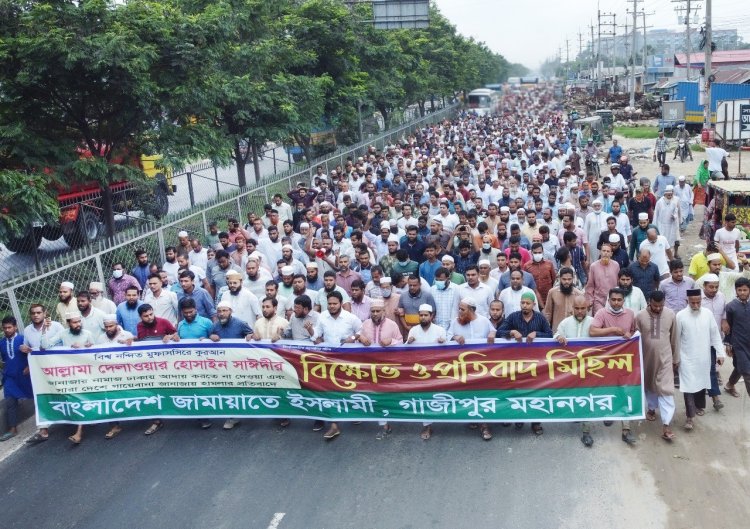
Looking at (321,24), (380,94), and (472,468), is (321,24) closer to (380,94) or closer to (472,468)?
(380,94)

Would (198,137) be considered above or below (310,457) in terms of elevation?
above

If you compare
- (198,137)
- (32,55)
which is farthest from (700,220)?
(32,55)

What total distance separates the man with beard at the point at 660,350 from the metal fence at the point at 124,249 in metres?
7.29

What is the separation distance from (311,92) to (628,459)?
48.8ft

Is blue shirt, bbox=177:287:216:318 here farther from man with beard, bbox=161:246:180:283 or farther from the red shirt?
man with beard, bbox=161:246:180:283

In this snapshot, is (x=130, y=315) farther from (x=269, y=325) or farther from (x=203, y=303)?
(x=269, y=325)

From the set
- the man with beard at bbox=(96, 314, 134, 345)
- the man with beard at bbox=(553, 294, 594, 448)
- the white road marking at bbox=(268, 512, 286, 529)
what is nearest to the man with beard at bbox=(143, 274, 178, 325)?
the man with beard at bbox=(96, 314, 134, 345)

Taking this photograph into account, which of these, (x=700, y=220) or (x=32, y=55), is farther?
(x=700, y=220)

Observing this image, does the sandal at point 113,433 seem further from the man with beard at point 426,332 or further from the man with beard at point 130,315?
the man with beard at point 426,332

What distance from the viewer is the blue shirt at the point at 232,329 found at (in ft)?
26.6

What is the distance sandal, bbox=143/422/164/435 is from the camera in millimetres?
8141

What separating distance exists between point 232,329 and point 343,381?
53.9 inches

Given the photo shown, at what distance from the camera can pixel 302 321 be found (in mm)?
8070

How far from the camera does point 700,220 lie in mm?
17266
